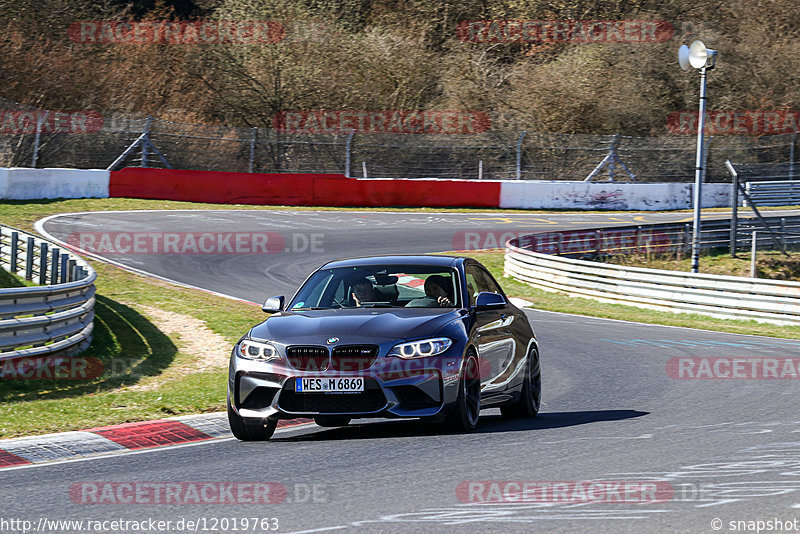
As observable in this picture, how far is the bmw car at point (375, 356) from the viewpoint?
8.17 meters

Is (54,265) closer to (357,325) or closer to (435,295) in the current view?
(435,295)

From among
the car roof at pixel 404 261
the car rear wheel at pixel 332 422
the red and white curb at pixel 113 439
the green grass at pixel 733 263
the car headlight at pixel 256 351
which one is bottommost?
the green grass at pixel 733 263

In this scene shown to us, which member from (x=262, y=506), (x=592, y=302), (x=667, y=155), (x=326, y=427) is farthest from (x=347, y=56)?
(x=262, y=506)

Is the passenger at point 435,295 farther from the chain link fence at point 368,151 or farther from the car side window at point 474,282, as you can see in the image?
the chain link fence at point 368,151

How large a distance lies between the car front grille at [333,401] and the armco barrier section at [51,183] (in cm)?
2602

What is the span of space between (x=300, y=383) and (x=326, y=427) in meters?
1.60

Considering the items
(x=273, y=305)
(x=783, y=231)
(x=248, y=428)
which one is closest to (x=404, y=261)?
(x=273, y=305)

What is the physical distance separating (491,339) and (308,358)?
5.99 feet

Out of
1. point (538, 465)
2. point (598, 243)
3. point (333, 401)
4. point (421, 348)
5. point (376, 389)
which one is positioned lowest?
point (598, 243)

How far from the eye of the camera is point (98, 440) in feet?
29.8

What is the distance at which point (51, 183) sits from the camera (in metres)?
33.0

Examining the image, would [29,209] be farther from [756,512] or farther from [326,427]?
[756,512]

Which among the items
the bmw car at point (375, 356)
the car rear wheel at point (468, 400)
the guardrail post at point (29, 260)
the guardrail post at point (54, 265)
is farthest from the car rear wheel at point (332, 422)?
the guardrail post at point (29, 260)

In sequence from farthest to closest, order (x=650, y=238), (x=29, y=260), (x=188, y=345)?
(x=650, y=238)
(x=29, y=260)
(x=188, y=345)
